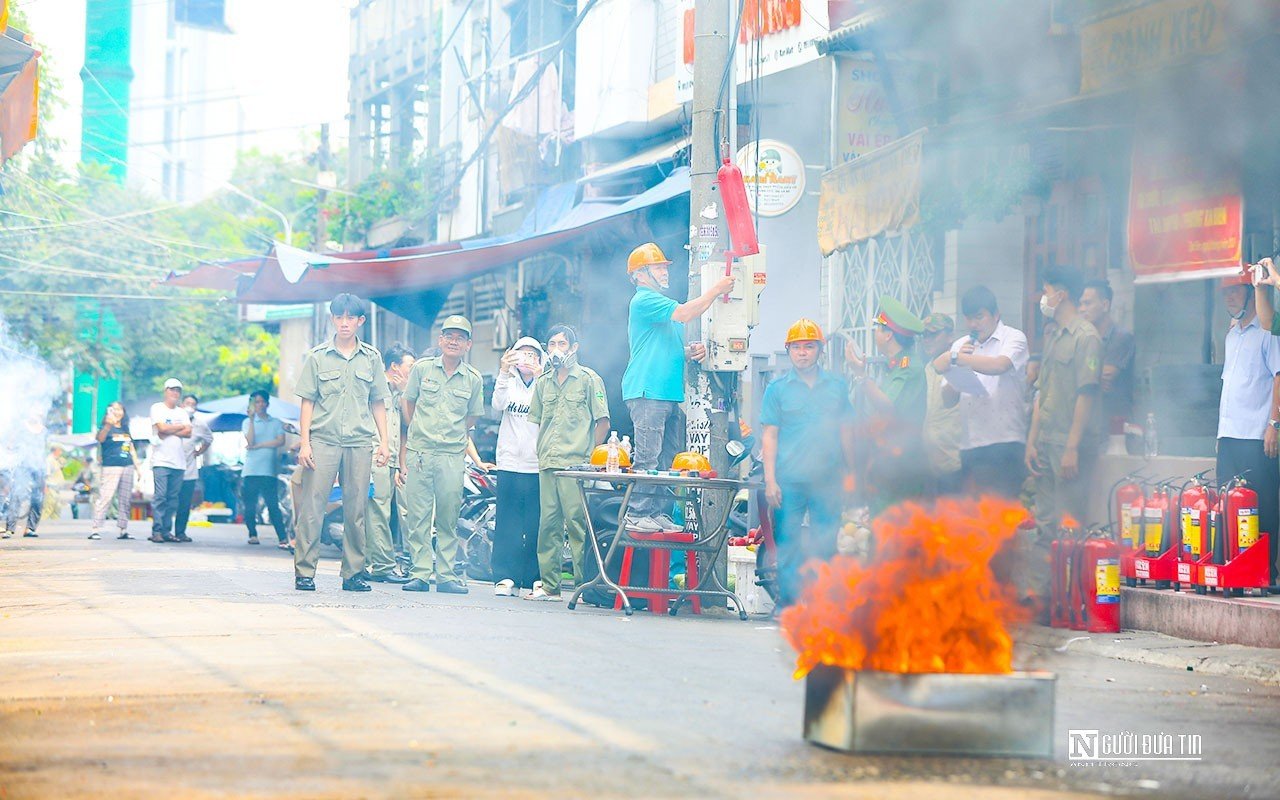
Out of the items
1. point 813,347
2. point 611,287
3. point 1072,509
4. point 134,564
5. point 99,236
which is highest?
point 99,236

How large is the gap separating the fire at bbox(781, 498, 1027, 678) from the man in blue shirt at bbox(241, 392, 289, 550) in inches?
474

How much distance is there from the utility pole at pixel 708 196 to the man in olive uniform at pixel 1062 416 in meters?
1.86

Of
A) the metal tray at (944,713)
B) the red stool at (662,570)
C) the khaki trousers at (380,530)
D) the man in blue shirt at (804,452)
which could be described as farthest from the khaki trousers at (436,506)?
the metal tray at (944,713)

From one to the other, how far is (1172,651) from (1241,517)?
0.88m

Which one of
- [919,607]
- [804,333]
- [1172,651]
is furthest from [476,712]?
[804,333]

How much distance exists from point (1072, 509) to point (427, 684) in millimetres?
4511

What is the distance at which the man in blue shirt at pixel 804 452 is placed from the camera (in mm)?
8500

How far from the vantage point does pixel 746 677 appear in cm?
595

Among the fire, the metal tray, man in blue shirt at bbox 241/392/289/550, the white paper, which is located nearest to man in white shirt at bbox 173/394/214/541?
man in blue shirt at bbox 241/392/289/550

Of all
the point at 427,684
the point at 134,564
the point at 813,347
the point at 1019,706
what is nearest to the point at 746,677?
the point at 427,684

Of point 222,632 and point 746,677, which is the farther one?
point 222,632

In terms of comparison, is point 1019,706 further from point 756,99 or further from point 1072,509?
point 756,99

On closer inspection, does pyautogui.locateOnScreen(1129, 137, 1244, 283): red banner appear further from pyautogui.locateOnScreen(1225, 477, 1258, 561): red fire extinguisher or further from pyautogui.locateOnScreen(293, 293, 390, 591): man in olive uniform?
pyautogui.locateOnScreen(293, 293, 390, 591): man in olive uniform

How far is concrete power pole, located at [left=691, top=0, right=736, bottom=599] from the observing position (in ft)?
30.2
